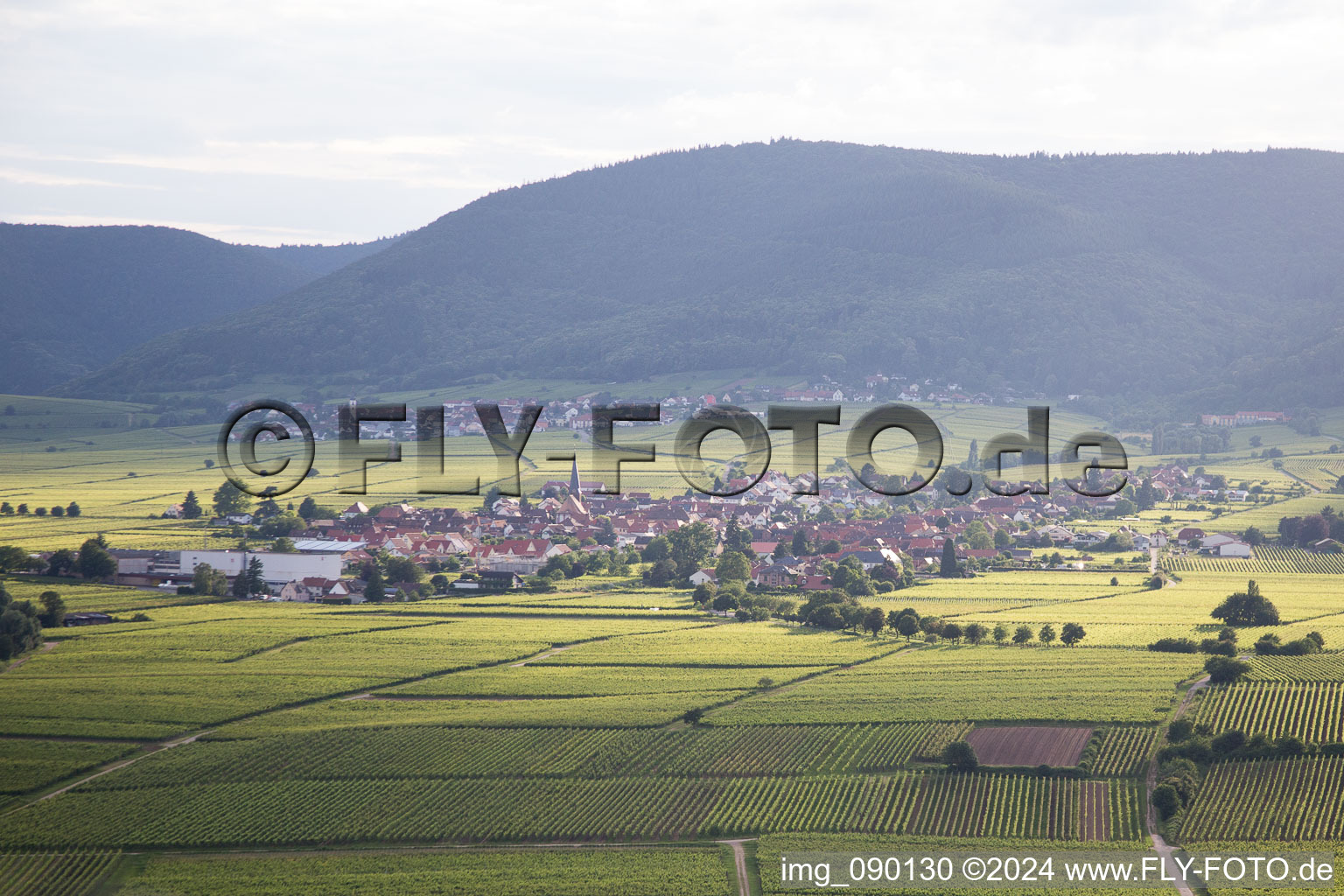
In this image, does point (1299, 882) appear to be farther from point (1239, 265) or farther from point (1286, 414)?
point (1239, 265)

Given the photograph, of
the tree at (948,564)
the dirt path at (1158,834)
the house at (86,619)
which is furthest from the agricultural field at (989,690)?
the house at (86,619)

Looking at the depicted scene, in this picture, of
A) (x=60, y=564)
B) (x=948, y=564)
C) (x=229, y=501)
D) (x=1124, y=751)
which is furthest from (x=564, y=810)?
(x=229, y=501)

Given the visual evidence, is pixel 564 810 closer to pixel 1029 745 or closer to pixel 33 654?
pixel 1029 745

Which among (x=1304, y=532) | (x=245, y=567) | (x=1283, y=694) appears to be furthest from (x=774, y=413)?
(x=1283, y=694)

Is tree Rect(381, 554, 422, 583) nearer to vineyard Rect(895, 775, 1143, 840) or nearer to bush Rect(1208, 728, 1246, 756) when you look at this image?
vineyard Rect(895, 775, 1143, 840)

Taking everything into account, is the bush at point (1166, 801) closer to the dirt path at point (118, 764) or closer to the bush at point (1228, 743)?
the bush at point (1228, 743)

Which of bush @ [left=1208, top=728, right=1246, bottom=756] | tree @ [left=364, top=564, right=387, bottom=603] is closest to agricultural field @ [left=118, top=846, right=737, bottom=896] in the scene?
bush @ [left=1208, top=728, right=1246, bottom=756]
